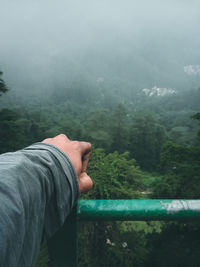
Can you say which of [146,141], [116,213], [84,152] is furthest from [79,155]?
[146,141]

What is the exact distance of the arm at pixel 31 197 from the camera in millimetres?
308

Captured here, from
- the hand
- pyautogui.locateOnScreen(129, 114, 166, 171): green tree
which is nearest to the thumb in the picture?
the hand

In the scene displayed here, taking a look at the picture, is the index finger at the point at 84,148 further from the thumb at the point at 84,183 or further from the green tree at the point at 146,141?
the green tree at the point at 146,141

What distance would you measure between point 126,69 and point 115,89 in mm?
49920

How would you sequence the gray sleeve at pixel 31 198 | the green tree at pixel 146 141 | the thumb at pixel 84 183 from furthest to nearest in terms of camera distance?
the green tree at pixel 146 141, the thumb at pixel 84 183, the gray sleeve at pixel 31 198

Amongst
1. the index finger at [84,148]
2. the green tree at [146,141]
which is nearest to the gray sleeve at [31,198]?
the index finger at [84,148]

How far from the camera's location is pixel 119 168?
1.45m

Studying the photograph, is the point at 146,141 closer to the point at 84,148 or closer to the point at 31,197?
the point at 84,148

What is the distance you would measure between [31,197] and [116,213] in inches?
14.5

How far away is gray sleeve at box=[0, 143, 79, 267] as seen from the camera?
1.01 ft

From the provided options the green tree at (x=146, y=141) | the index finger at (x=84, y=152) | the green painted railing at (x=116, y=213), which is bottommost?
the green tree at (x=146, y=141)

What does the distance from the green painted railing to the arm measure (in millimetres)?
162

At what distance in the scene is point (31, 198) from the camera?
0.37 meters

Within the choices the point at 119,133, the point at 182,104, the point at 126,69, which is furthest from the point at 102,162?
the point at 126,69
